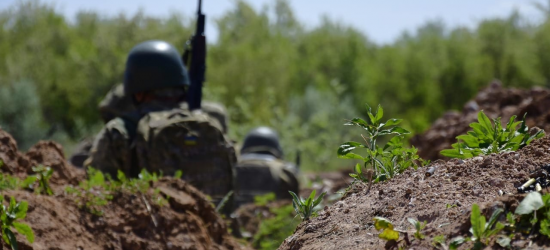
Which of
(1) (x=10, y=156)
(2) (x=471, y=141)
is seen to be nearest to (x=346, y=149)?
(2) (x=471, y=141)

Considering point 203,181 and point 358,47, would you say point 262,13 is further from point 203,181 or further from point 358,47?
point 203,181

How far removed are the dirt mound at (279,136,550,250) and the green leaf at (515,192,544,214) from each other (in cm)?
25

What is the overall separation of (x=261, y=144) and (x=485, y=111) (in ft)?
→ 12.9

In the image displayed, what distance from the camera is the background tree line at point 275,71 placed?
33.8 meters

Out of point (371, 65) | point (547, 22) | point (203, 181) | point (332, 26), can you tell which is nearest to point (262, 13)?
point (332, 26)

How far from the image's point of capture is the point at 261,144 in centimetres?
1471

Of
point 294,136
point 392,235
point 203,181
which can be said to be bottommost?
point 294,136

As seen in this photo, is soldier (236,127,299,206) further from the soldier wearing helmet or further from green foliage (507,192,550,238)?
green foliage (507,192,550,238)

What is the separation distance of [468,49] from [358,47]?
749 centimetres

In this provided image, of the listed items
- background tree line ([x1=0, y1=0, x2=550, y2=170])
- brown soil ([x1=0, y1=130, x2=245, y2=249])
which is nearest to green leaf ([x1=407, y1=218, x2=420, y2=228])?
brown soil ([x1=0, y1=130, x2=245, y2=249])

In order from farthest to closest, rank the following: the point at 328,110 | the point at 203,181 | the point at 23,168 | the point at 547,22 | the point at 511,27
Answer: the point at 511,27 → the point at 547,22 → the point at 328,110 → the point at 203,181 → the point at 23,168

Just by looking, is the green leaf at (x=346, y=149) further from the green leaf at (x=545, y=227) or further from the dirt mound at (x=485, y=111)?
the dirt mound at (x=485, y=111)

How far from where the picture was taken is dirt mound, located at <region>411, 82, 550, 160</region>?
34.8 ft

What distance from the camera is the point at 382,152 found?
3.53 metres
